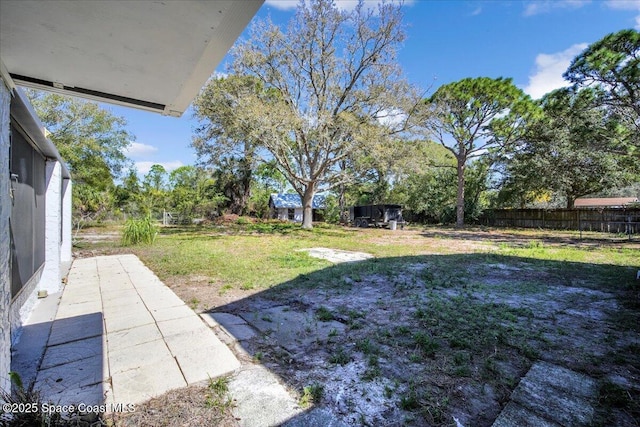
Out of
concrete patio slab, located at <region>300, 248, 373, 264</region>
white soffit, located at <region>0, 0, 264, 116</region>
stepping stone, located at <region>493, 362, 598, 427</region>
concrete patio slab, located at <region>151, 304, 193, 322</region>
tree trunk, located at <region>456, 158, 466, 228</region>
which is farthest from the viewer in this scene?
tree trunk, located at <region>456, 158, 466, 228</region>

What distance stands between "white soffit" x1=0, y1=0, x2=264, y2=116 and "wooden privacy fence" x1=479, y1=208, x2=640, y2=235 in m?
17.1

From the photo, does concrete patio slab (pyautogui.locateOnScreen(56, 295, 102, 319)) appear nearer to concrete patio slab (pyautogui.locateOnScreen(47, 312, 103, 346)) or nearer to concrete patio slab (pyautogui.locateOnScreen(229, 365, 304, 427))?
concrete patio slab (pyautogui.locateOnScreen(47, 312, 103, 346))

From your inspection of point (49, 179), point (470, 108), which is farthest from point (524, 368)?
point (470, 108)

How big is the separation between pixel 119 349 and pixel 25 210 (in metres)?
1.78

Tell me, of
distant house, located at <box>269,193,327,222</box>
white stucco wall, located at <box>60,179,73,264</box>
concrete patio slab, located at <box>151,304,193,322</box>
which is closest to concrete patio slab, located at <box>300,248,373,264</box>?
concrete patio slab, located at <box>151,304,193,322</box>

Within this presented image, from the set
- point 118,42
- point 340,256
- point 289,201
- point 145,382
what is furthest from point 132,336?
point 289,201

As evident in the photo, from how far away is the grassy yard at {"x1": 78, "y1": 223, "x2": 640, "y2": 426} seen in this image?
66.7 inches

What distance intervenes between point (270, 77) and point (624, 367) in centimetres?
1356

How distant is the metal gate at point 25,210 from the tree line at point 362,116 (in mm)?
7586

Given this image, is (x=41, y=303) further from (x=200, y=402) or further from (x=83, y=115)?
(x=83, y=115)

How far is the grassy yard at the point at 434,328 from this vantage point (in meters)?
1.69

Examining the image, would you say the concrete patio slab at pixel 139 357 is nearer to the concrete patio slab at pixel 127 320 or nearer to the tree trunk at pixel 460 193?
the concrete patio slab at pixel 127 320

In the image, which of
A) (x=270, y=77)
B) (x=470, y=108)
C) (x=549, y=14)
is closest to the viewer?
(x=549, y=14)

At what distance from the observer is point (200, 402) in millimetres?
1618
